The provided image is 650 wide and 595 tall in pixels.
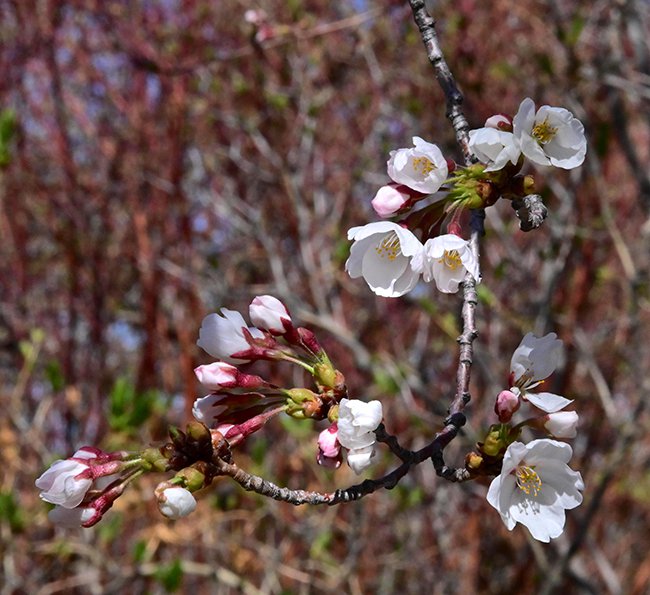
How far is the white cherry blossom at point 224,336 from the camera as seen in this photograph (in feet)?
3.87

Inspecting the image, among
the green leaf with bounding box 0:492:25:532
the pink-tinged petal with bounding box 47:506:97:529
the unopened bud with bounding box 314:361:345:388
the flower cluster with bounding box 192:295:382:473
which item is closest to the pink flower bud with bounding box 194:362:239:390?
the flower cluster with bounding box 192:295:382:473

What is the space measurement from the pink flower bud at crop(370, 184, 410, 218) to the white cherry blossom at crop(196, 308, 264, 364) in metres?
0.27

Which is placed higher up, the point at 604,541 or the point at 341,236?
the point at 341,236

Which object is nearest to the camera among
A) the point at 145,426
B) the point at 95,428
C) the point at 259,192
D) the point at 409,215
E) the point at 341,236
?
the point at 409,215

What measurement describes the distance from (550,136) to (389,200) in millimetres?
275

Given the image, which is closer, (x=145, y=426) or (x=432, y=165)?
(x=432, y=165)

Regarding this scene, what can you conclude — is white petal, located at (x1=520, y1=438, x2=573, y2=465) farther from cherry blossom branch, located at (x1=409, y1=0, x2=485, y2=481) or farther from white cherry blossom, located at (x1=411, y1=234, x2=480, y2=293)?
white cherry blossom, located at (x1=411, y1=234, x2=480, y2=293)

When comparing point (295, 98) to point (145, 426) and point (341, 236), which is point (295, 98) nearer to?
point (341, 236)

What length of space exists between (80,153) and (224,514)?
2.84 m

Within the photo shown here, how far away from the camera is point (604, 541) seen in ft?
16.3

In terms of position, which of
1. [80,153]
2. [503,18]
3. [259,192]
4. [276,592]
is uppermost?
[503,18]

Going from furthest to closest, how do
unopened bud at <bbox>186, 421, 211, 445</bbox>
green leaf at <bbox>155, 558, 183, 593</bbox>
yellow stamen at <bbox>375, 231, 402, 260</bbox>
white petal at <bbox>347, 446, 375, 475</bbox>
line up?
green leaf at <bbox>155, 558, 183, 593</bbox>
yellow stamen at <bbox>375, 231, 402, 260</bbox>
white petal at <bbox>347, 446, 375, 475</bbox>
unopened bud at <bbox>186, 421, 211, 445</bbox>

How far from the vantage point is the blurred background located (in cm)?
353

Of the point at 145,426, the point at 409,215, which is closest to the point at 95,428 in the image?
the point at 145,426
